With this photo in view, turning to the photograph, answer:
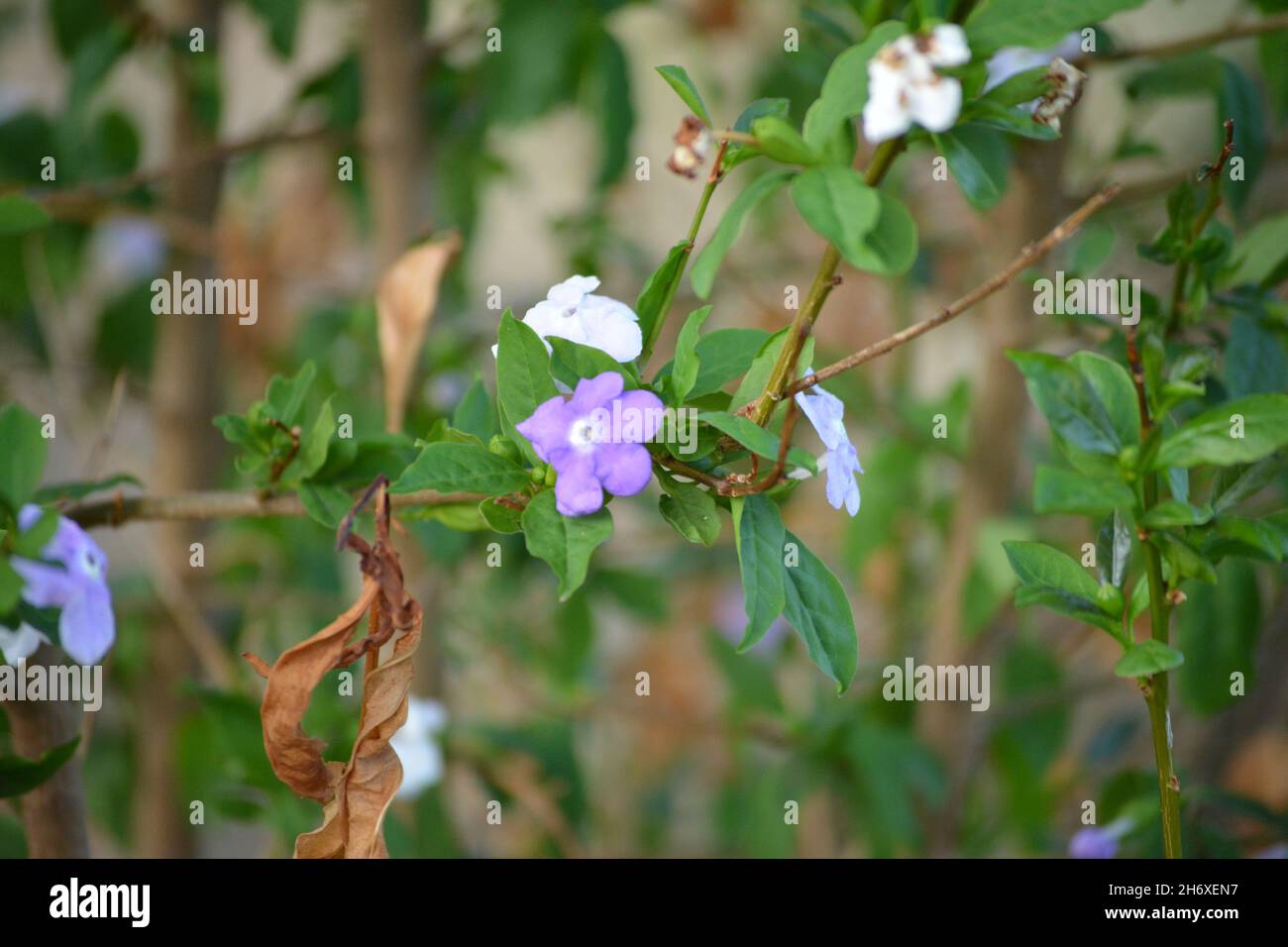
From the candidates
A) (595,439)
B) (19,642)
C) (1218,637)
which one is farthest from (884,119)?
(1218,637)

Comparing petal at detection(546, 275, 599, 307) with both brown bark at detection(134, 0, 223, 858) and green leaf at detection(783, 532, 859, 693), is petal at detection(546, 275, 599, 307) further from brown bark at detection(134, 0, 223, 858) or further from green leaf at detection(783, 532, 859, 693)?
brown bark at detection(134, 0, 223, 858)

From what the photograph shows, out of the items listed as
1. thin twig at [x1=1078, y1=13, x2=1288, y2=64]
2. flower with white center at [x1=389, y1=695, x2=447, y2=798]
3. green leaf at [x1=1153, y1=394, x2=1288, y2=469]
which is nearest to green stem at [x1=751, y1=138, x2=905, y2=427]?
green leaf at [x1=1153, y1=394, x2=1288, y2=469]

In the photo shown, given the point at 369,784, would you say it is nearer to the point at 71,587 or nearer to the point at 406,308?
the point at 71,587

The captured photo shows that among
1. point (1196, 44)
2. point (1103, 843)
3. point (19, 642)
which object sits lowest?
point (1103, 843)

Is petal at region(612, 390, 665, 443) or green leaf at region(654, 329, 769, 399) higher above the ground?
green leaf at region(654, 329, 769, 399)

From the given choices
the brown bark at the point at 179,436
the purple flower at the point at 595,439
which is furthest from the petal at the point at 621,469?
the brown bark at the point at 179,436

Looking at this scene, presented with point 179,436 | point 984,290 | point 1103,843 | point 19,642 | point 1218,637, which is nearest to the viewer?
point 984,290

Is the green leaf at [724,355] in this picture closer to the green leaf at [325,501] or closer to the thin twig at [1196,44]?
the green leaf at [325,501]
